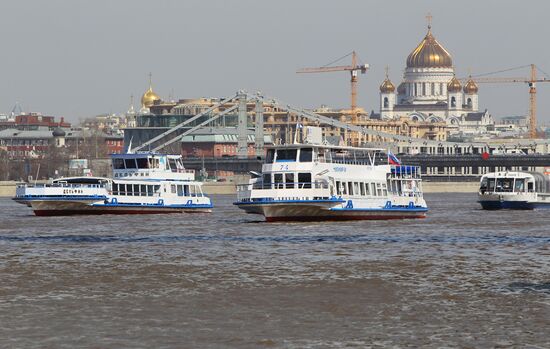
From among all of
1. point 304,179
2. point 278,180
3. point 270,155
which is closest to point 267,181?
point 278,180

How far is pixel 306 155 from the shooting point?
69.4 metres

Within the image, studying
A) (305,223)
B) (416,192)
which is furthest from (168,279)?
(416,192)

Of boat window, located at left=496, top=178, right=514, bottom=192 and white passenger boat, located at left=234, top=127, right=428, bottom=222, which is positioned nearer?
white passenger boat, located at left=234, top=127, right=428, bottom=222

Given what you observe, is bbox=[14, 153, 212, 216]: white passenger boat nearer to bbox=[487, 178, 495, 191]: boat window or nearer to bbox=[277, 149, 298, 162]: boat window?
bbox=[277, 149, 298, 162]: boat window

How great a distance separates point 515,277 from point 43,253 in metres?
17.0

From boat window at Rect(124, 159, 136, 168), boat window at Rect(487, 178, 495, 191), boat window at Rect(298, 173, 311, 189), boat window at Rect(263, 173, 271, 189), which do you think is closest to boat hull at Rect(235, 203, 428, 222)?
boat window at Rect(298, 173, 311, 189)

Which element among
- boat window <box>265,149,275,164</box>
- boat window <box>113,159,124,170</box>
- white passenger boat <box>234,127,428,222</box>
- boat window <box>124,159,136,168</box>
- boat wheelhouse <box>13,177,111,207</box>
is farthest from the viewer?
boat window <box>113,159,124,170</box>

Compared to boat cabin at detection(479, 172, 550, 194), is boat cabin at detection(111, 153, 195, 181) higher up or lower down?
higher up

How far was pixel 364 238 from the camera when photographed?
5731 cm

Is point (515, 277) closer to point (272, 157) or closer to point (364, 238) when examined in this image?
point (364, 238)

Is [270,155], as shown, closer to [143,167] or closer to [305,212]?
[305,212]

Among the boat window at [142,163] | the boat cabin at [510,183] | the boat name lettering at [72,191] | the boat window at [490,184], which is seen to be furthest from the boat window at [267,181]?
the boat window at [490,184]

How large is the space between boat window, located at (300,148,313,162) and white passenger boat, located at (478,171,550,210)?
36106mm

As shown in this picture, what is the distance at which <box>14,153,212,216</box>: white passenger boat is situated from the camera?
84.3 meters
